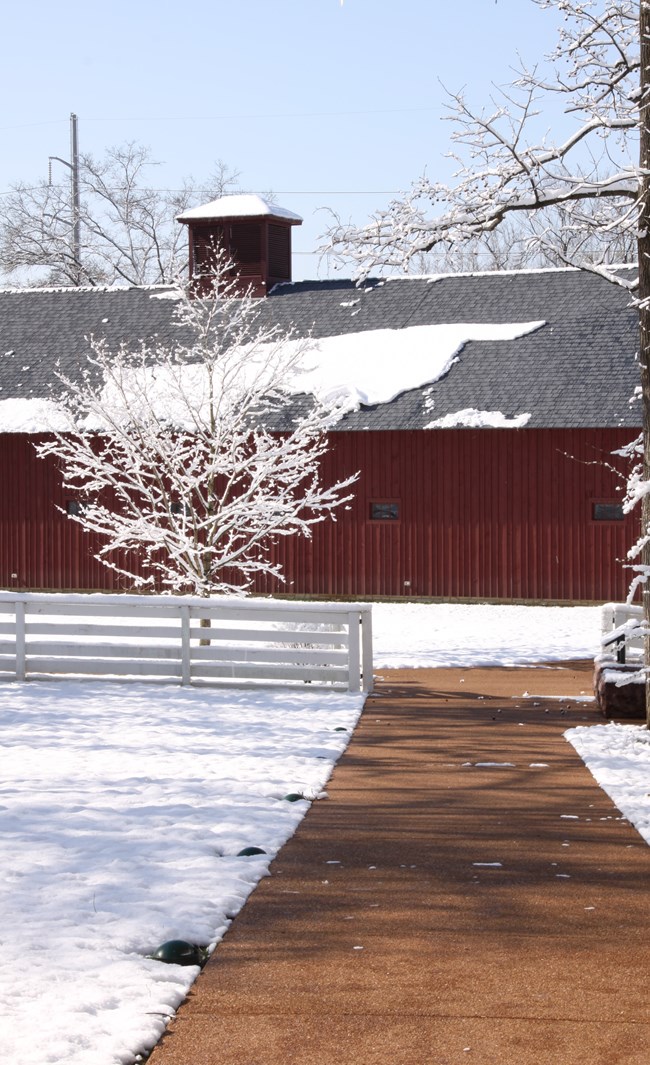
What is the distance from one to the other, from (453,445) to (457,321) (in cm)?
376

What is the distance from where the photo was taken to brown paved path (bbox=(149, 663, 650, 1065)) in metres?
4.92

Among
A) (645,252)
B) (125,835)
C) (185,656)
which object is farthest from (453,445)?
(125,835)

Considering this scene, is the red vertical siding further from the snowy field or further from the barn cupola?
the snowy field

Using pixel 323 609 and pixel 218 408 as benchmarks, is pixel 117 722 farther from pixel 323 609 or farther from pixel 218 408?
pixel 218 408

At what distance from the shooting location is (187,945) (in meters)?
5.84

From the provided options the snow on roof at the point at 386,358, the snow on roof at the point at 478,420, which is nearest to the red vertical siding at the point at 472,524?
the snow on roof at the point at 478,420

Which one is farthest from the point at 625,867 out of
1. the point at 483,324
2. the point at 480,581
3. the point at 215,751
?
the point at 483,324

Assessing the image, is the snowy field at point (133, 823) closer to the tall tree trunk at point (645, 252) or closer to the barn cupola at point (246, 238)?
the tall tree trunk at point (645, 252)

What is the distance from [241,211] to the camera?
31.7 m

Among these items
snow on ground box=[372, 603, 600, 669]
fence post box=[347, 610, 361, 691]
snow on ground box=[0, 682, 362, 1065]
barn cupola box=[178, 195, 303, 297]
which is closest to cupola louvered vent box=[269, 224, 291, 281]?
barn cupola box=[178, 195, 303, 297]

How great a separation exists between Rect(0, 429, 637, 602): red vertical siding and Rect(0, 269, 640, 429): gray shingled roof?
60 centimetres

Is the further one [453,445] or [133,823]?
[453,445]

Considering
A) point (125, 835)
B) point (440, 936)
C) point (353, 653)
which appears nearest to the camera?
point (440, 936)

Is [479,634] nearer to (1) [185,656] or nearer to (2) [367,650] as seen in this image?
(2) [367,650]
